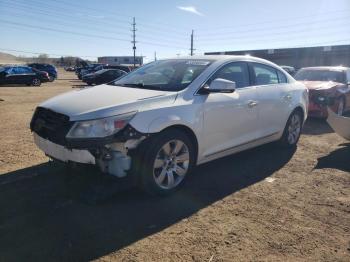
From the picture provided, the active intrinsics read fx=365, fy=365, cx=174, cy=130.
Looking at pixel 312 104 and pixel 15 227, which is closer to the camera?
pixel 15 227

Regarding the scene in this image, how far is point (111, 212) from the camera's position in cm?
391

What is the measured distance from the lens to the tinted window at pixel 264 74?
5737mm

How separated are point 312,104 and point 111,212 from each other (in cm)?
721

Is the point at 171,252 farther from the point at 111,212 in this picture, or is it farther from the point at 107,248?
the point at 111,212

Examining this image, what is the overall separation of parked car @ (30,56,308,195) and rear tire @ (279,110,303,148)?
55cm

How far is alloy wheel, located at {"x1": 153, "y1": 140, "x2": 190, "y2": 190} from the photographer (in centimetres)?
421

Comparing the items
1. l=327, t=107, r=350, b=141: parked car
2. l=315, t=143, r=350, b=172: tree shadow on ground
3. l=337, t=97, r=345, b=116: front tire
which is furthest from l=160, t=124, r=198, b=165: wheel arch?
l=337, t=97, r=345, b=116: front tire

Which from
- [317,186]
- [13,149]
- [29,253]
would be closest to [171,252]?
[29,253]

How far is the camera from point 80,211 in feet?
12.8

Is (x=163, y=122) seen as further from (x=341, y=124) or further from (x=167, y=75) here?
(x=341, y=124)

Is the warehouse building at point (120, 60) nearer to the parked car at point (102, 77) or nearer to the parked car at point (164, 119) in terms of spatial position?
the parked car at point (102, 77)

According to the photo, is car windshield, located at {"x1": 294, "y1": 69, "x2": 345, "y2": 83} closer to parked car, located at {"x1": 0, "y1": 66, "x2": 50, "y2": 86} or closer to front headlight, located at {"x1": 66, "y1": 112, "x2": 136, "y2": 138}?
front headlight, located at {"x1": 66, "y1": 112, "x2": 136, "y2": 138}

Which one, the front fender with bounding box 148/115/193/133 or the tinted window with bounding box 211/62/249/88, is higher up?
the tinted window with bounding box 211/62/249/88

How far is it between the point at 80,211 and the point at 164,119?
1351 millimetres
